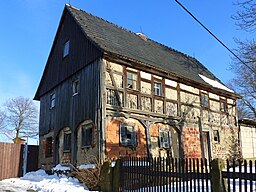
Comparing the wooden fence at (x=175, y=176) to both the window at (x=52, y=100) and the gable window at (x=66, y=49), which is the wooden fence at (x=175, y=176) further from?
the window at (x=52, y=100)

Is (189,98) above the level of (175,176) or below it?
above

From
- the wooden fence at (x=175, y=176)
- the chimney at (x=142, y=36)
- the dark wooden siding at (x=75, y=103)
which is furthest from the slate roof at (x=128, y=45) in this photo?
the wooden fence at (x=175, y=176)

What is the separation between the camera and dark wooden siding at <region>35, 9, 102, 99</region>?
14547 millimetres

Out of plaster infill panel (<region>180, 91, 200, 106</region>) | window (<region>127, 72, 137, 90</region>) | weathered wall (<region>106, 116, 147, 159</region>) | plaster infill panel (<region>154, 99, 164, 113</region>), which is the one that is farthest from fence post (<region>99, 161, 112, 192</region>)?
plaster infill panel (<region>180, 91, 200, 106</region>)

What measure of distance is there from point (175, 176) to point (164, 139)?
303 inches

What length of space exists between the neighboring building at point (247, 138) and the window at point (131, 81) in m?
11.2

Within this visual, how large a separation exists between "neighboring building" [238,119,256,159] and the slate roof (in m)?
5.42

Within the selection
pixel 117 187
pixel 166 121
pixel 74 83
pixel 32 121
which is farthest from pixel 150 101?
pixel 32 121

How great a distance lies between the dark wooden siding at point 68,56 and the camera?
14.5 metres

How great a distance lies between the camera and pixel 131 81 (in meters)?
14.2

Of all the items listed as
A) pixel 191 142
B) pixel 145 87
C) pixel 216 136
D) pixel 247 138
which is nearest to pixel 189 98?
pixel 191 142

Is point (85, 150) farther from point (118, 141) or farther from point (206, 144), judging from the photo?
point (206, 144)

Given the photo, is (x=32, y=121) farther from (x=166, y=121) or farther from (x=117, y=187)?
(x=117, y=187)

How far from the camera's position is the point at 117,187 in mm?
9289
